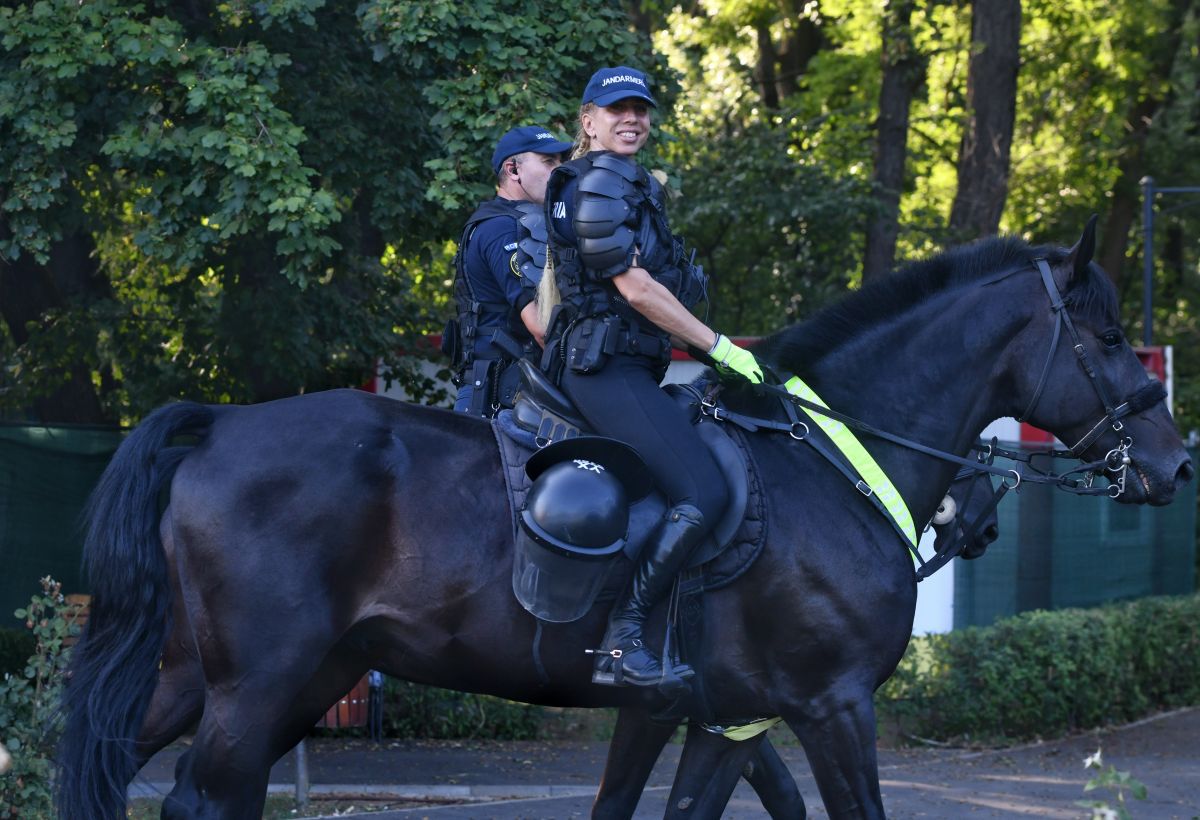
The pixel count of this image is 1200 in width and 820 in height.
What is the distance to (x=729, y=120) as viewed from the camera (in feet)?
63.4

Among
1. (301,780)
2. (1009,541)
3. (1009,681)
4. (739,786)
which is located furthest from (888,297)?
(1009,541)

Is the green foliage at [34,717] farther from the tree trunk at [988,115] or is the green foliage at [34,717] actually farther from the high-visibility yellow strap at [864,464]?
the tree trunk at [988,115]

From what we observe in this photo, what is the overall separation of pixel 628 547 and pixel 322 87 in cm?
605

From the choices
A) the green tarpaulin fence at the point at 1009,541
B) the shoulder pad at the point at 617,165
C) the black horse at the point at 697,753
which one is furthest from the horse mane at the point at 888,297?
the green tarpaulin fence at the point at 1009,541

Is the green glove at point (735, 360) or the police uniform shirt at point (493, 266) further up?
the police uniform shirt at point (493, 266)

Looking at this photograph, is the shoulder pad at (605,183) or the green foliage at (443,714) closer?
the shoulder pad at (605,183)

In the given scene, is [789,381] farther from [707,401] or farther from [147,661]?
[147,661]

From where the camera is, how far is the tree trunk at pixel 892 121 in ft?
56.7

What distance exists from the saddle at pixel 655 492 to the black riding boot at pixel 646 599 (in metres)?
0.07

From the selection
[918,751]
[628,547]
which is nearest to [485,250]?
[628,547]

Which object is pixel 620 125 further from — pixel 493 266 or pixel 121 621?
pixel 121 621

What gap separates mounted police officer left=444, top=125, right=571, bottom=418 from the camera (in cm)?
584

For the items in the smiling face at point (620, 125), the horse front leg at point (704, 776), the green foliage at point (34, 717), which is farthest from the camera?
the green foliage at point (34, 717)

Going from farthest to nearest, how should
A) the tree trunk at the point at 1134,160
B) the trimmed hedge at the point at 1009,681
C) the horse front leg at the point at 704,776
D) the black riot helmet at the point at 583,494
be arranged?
the tree trunk at the point at 1134,160 → the trimmed hedge at the point at 1009,681 → the horse front leg at the point at 704,776 → the black riot helmet at the point at 583,494
